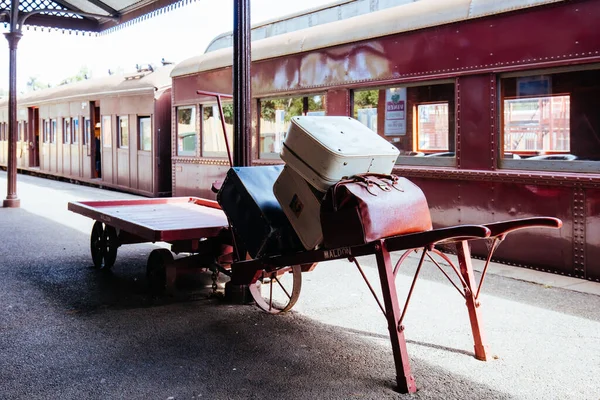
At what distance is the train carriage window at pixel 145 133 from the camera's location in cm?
1355

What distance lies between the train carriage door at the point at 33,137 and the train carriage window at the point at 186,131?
13263 mm

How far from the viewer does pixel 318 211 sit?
355 cm

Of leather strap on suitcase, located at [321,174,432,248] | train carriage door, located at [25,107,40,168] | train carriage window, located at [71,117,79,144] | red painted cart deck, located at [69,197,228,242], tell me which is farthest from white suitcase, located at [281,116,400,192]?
train carriage door, located at [25,107,40,168]

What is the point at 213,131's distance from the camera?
34.4ft

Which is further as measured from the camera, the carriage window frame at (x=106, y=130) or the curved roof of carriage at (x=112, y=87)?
the carriage window frame at (x=106, y=130)

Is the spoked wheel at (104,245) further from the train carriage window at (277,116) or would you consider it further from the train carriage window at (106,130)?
the train carriage window at (106,130)

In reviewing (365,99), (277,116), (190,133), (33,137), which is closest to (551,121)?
(365,99)

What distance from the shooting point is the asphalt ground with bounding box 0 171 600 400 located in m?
3.19

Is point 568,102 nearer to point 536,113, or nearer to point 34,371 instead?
point 536,113

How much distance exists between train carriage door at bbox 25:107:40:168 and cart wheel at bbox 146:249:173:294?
64.2 feet

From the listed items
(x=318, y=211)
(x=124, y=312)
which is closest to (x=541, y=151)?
(x=318, y=211)

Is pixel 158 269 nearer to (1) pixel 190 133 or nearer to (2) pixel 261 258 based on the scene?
(2) pixel 261 258

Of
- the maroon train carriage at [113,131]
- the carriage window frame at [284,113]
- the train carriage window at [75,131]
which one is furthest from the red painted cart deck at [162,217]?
the train carriage window at [75,131]

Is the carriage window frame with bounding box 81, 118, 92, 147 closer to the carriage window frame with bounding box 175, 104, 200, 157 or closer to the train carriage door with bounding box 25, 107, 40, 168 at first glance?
the carriage window frame with bounding box 175, 104, 200, 157
